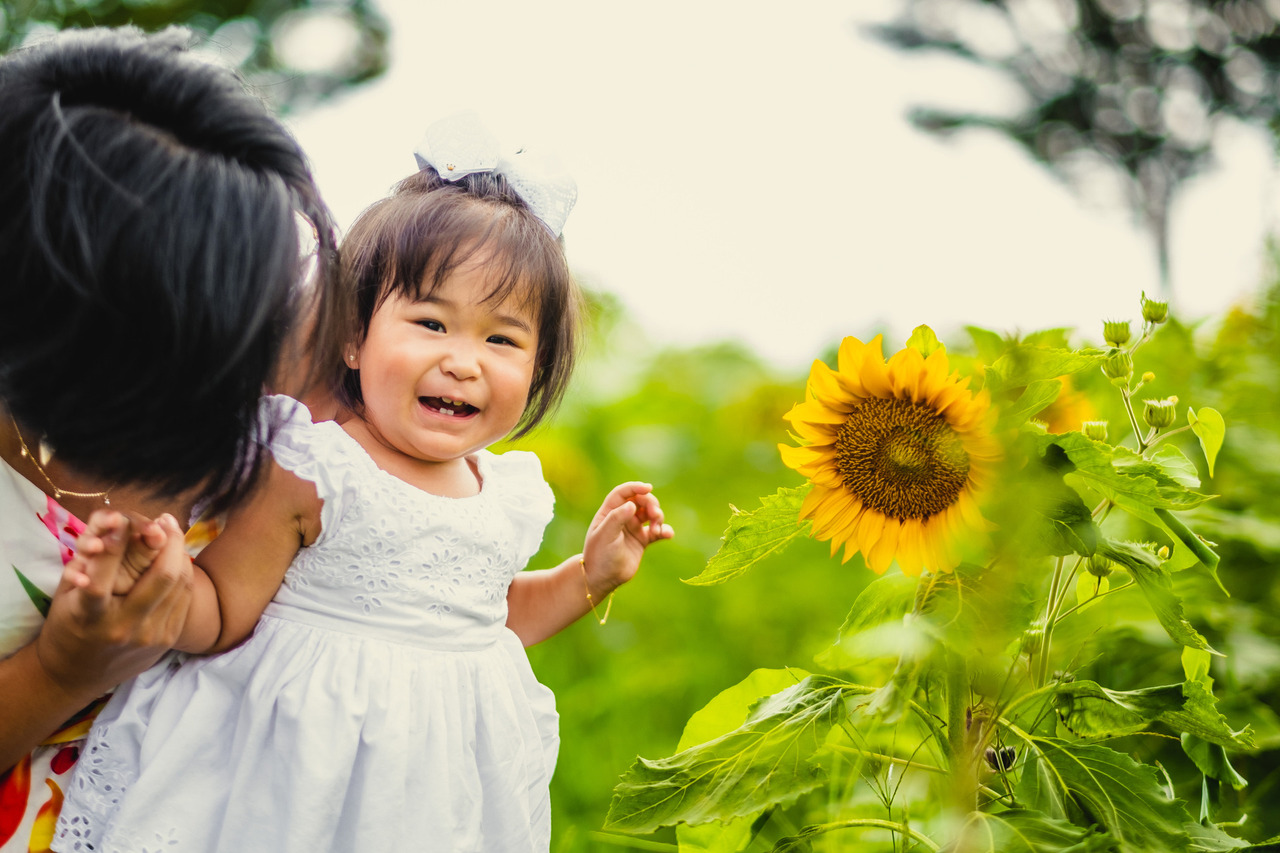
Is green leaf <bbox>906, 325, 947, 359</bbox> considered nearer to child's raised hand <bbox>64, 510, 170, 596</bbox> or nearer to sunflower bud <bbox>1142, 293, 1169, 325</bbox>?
sunflower bud <bbox>1142, 293, 1169, 325</bbox>

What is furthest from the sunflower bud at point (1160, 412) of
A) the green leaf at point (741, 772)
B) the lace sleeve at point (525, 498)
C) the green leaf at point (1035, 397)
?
the lace sleeve at point (525, 498)

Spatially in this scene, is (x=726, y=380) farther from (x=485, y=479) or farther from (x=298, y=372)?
(x=298, y=372)

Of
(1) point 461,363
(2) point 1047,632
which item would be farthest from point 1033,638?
(1) point 461,363

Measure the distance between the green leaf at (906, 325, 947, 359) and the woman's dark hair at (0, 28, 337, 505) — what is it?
472mm

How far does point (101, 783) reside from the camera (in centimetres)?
85

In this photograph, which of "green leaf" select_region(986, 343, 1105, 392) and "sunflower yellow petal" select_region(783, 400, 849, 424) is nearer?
"green leaf" select_region(986, 343, 1105, 392)

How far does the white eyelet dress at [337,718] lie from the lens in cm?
83

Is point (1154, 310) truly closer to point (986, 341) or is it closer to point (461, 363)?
point (986, 341)

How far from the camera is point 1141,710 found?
2.70 feet

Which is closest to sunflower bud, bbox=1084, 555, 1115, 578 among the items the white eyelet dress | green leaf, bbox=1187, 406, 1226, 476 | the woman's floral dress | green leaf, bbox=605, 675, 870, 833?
green leaf, bbox=1187, 406, 1226, 476

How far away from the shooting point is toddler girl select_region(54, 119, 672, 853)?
84cm

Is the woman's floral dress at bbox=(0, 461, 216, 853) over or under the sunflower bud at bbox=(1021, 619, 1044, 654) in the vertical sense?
under

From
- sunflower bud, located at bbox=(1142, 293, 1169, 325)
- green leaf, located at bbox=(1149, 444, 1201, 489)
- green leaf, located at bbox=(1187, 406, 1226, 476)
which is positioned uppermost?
sunflower bud, located at bbox=(1142, 293, 1169, 325)

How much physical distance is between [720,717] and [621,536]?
213 millimetres
